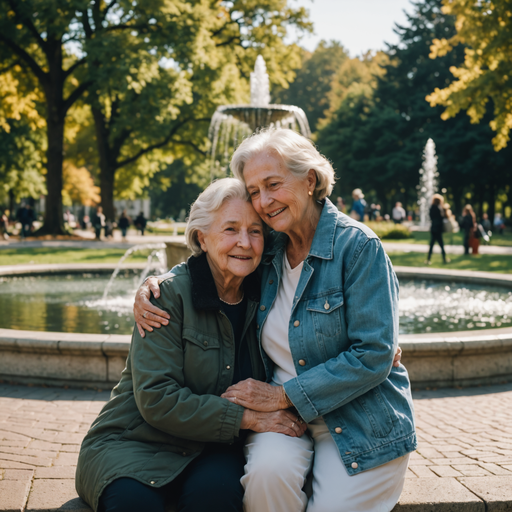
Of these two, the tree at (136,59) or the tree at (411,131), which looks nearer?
the tree at (136,59)

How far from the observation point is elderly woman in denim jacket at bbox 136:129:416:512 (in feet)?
8.65

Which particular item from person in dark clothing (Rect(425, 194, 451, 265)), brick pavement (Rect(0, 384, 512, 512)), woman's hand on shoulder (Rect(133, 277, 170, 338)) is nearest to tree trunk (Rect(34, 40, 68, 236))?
person in dark clothing (Rect(425, 194, 451, 265))

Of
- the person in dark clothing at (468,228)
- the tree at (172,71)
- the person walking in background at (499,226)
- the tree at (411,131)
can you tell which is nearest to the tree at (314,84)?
the tree at (411,131)

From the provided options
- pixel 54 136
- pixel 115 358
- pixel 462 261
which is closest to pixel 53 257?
pixel 54 136

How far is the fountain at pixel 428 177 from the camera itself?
4106 centimetres

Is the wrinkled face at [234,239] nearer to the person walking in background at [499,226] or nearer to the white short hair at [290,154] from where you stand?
the white short hair at [290,154]

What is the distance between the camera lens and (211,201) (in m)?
3.01

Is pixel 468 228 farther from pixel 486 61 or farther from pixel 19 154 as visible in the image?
pixel 19 154

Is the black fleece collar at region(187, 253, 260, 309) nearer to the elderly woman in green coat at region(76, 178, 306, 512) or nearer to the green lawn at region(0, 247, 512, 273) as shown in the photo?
the elderly woman in green coat at region(76, 178, 306, 512)

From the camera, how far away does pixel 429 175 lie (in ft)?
136

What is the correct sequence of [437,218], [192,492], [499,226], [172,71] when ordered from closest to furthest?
1. [192,492]
2. [437,218]
3. [172,71]
4. [499,226]

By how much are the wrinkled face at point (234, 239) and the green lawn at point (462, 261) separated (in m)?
13.4

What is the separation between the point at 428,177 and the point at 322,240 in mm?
41173

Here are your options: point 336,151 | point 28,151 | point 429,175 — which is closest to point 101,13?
point 28,151
